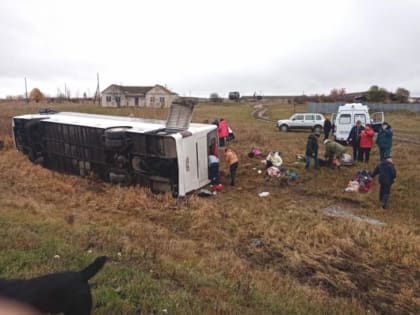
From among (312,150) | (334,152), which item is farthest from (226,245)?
(334,152)

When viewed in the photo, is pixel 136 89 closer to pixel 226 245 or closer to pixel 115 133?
pixel 115 133

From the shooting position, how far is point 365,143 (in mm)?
13148

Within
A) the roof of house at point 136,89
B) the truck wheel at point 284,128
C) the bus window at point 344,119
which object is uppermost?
the roof of house at point 136,89

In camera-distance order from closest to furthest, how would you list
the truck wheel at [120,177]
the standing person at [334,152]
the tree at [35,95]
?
the truck wheel at [120,177]
the standing person at [334,152]
the tree at [35,95]

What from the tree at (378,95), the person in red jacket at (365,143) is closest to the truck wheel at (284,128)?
the person in red jacket at (365,143)

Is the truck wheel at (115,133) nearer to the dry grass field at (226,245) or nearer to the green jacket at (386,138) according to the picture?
the dry grass field at (226,245)

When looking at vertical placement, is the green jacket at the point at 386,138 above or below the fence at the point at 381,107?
below

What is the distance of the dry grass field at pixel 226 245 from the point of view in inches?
173

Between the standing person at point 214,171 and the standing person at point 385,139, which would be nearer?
the standing person at point 214,171

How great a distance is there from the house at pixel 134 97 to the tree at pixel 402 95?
34907mm

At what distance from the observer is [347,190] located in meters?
10.3

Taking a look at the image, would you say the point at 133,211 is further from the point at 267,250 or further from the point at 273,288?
the point at 273,288

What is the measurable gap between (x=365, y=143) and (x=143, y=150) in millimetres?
8357

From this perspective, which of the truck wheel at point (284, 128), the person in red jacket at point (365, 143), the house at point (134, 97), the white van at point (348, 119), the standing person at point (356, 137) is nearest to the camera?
the person in red jacket at point (365, 143)
